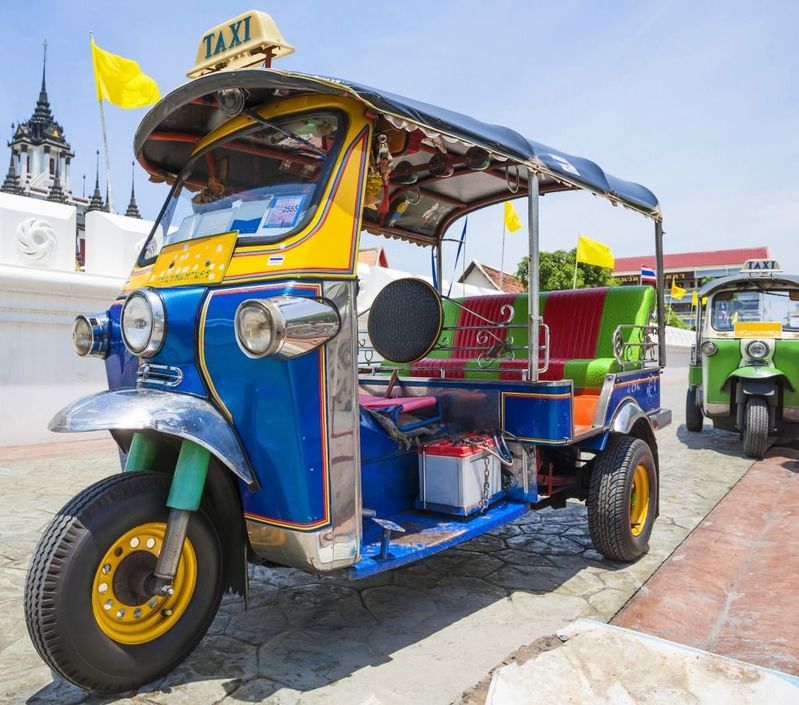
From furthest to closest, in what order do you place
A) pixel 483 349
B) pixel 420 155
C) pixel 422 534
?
pixel 483 349 < pixel 420 155 < pixel 422 534

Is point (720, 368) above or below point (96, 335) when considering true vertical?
below

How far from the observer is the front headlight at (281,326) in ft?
8.02

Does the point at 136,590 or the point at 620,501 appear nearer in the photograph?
the point at 136,590

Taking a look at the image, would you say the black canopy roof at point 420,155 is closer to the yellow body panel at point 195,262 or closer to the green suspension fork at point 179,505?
the yellow body panel at point 195,262

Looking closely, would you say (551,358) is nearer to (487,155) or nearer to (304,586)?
(487,155)

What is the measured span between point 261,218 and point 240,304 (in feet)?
1.70

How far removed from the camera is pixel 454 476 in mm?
3436

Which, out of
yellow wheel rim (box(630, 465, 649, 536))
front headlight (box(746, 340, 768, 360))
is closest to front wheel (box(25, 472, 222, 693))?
yellow wheel rim (box(630, 465, 649, 536))

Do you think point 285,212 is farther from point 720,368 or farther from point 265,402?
point 720,368

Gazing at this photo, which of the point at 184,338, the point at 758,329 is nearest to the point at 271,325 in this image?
the point at 184,338

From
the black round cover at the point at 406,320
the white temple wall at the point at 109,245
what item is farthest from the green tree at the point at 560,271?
the black round cover at the point at 406,320

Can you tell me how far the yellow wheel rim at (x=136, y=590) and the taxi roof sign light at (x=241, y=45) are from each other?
6.61 feet

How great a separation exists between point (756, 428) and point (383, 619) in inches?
241

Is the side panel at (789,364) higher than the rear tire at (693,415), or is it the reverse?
the side panel at (789,364)
